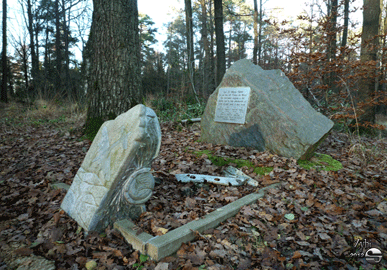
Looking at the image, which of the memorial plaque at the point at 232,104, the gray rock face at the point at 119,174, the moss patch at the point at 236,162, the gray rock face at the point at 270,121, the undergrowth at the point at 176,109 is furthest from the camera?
the undergrowth at the point at 176,109

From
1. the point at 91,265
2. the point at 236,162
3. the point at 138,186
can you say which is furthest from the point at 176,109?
the point at 91,265

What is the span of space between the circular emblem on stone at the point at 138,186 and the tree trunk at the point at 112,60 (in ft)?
8.99

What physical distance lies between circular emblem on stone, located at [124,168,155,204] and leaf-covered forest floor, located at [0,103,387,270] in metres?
0.24

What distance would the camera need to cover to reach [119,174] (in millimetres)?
2189

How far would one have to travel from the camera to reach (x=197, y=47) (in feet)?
86.2

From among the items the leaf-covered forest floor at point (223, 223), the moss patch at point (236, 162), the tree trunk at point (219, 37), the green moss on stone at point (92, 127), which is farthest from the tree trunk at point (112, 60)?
the tree trunk at point (219, 37)

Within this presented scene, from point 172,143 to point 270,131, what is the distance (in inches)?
81.1

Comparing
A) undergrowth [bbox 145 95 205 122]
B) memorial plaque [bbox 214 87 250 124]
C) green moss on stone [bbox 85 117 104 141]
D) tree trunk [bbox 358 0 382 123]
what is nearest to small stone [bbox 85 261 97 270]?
green moss on stone [bbox 85 117 104 141]

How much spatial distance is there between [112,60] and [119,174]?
10.6 ft

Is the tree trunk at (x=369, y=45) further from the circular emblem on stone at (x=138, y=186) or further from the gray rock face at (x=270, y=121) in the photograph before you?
the circular emblem on stone at (x=138, y=186)

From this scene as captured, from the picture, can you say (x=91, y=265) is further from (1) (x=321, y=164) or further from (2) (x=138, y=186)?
(1) (x=321, y=164)

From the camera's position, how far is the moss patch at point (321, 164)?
3.68 metres

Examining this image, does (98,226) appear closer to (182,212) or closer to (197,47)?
(182,212)

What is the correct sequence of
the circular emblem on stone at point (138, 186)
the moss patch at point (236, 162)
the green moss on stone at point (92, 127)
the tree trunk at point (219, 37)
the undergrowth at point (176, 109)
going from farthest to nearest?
the tree trunk at point (219, 37) < the undergrowth at point (176, 109) < the green moss on stone at point (92, 127) < the moss patch at point (236, 162) < the circular emblem on stone at point (138, 186)
